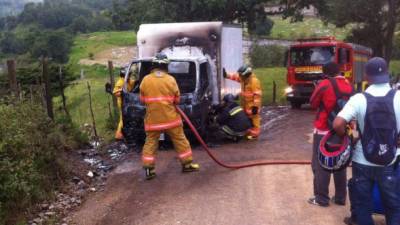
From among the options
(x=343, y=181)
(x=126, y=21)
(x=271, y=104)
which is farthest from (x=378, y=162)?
(x=126, y=21)

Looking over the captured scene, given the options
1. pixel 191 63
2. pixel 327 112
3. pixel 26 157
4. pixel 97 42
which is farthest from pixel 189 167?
pixel 97 42

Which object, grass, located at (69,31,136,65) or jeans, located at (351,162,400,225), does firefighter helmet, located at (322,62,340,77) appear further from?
grass, located at (69,31,136,65)

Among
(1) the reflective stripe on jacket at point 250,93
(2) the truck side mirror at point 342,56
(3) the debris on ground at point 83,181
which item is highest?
(2) the truck side mirror at point 342,56

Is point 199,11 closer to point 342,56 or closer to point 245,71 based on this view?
point 342,56

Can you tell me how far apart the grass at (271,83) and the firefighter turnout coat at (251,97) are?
9.32 m

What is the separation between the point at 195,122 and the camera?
32.9 ft

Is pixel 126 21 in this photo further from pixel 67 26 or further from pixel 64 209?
pixel 67 26

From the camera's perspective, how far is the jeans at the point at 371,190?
491 cm

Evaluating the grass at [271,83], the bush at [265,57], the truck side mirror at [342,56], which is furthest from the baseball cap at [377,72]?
the bush at [265,57]

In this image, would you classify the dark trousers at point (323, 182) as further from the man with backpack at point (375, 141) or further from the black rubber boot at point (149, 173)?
the black rubber boot at point (149, 173)

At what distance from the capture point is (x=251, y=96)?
1101 centimetres

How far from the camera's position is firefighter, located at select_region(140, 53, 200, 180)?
780 centimetres

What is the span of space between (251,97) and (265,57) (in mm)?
38376

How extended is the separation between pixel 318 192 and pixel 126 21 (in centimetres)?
1991
